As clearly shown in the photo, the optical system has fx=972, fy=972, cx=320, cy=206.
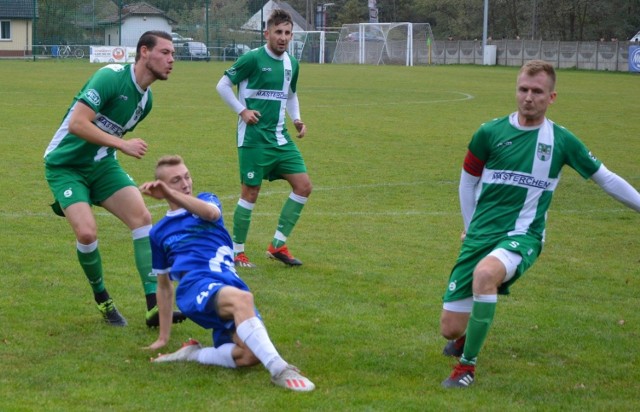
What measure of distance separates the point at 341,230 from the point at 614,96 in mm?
25609

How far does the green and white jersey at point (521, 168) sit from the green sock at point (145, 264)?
2564mm

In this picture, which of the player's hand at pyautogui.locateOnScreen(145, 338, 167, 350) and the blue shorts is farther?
the player's hand at pyautogui.locateOnScreen(145, 338, 167, 350)

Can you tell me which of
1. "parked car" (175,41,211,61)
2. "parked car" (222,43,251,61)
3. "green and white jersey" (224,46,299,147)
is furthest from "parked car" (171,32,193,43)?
"green and white jersey" (224,46,299,147)

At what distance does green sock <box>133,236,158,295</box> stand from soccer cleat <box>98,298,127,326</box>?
0.26 metres

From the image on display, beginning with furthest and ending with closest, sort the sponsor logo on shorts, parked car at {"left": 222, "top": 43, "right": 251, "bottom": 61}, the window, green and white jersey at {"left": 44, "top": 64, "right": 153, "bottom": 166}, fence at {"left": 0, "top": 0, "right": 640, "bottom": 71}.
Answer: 1. the window
2. parked car at {"left": 222, "top": 43, "right": 251, "bottom": 61}
3. fence at {"left": 0, "top": 0, "right": 640, "bottom": 71}
4. green and white jersey at {"left": 44, "top": 64, "right": 153, "bottom": 166}
5. the sponsor logo on shorts

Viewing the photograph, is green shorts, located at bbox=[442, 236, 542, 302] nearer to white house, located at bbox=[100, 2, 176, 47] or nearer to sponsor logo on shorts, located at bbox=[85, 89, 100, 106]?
sponsor logo on shorts, located at bbox=[85, 89, 100, 106]

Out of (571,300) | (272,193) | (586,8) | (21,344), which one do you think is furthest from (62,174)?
(586,8)

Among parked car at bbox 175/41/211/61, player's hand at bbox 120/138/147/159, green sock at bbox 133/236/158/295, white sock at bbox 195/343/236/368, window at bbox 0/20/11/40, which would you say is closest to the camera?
white sock at bbox 195/343/236/368

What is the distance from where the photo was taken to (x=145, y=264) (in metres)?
7.29

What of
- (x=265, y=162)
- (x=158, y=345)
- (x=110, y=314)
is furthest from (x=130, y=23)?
(x=158, y=345)

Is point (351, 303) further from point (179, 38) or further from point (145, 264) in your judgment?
point (179, 38)

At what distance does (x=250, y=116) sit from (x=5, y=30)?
205ft

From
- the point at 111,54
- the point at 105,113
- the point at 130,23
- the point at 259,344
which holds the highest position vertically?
the point at 130,23

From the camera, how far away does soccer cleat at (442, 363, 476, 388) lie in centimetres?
574
